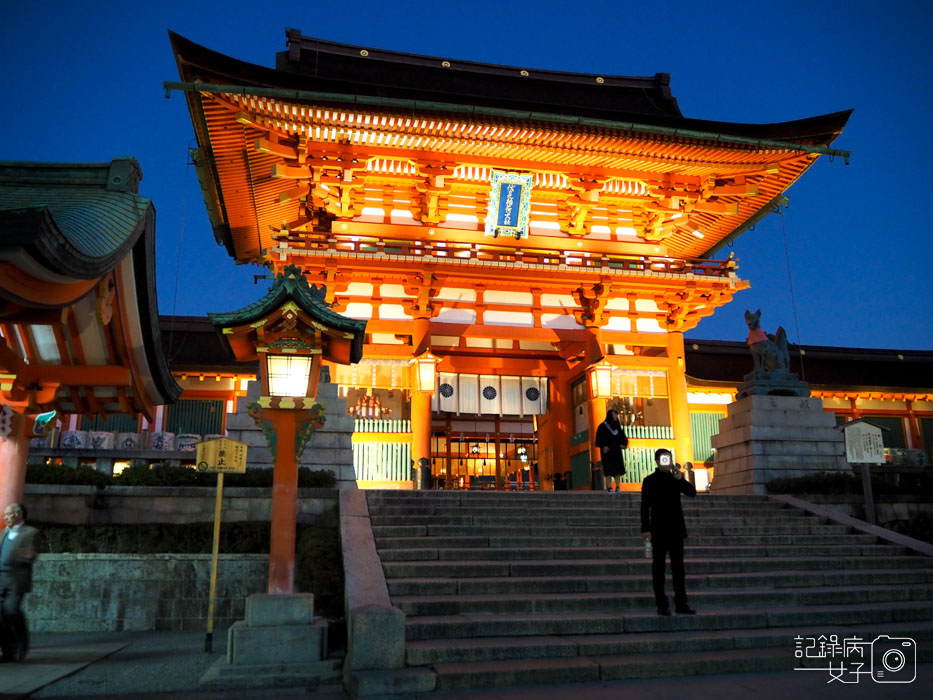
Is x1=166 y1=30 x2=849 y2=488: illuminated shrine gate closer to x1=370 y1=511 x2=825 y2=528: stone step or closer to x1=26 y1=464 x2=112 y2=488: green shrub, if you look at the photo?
x1=370 y1=511 x2=825 y2=528: stone step

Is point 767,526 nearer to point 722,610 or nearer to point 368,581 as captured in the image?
point 722,610

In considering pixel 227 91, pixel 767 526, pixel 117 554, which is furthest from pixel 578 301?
pixel 117 554

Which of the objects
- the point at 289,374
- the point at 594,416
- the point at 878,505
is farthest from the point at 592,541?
the point at 594,416

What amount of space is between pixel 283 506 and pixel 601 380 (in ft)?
36.6

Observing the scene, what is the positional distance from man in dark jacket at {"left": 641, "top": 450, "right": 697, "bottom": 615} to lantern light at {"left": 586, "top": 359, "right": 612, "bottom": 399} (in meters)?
9.32

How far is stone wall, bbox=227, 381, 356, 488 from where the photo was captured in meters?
12.3

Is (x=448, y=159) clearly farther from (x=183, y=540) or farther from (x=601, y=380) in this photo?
(x=183, y=540)

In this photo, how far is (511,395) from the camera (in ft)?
61.2

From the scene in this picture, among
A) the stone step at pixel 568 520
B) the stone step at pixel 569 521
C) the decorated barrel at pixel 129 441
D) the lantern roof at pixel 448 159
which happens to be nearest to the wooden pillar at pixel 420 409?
the lantern roof at pixel 448 159

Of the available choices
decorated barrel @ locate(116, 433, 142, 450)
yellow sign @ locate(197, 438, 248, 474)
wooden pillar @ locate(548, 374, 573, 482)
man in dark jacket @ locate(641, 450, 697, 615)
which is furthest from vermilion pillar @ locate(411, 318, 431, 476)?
man in dark jacket @ locate(641, 450, 697, 615)

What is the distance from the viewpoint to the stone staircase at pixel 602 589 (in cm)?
600

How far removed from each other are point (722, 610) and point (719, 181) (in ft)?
45.3

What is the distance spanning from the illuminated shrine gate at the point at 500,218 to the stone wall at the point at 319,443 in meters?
3.66

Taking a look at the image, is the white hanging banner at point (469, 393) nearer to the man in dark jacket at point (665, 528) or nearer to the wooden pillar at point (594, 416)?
the wooden pillar at point (594, 416)
